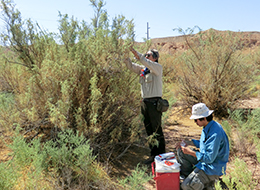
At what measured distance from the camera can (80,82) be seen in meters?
3.12

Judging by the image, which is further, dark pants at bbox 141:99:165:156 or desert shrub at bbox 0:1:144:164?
dark pants at bbox 141:99:165:156

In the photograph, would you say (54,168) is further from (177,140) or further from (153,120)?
(177,140)

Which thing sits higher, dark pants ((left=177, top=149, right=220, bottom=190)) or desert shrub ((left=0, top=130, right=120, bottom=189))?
desert shrub ((left=0, top=130, right=120, bottom=189))

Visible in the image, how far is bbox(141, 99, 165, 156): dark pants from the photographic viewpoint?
137 inches

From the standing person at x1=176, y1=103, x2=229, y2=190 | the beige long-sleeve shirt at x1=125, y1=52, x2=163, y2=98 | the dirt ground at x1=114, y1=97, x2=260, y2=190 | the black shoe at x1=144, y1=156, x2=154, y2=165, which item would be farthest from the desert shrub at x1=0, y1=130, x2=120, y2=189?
the beige long-sleeve shirt at x1=125, y1=52, x2=163, y2=98

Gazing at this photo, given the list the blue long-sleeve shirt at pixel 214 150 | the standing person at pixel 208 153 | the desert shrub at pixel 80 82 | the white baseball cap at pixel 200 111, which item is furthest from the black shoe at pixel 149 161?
the white baseball cap at pixel 200 111

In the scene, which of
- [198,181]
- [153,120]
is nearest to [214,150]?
[198,181]

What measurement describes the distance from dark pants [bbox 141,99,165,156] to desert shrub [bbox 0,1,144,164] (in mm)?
228

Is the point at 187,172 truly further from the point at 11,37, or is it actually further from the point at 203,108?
the point at 11,37

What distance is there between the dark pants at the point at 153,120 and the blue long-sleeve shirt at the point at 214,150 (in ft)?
3.11

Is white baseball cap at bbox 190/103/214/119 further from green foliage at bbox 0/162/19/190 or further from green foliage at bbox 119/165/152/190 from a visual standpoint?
green foliage at bbox 0/162/19/190

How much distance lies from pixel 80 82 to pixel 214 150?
2.07 metres

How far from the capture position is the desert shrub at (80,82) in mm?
2980

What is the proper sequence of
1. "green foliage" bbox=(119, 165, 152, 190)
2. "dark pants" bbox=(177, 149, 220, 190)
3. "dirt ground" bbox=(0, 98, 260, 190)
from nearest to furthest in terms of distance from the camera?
"green foliage" bbox=(119, 165, 152, 190), "dark pants" bbox=(177, 149, 220, 190), "dirt ground" bbox=(0, 98, 260, 190)
